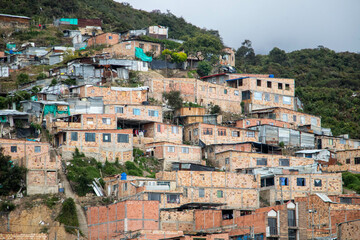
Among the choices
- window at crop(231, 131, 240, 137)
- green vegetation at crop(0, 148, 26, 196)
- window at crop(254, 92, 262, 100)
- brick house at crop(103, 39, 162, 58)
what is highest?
brick house at crop(103, 39, 162, 58)

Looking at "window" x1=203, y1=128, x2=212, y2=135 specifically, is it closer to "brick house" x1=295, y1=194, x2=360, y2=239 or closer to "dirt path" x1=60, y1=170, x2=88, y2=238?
"brick house" x1=295, y1=194, x2=360, y2=239

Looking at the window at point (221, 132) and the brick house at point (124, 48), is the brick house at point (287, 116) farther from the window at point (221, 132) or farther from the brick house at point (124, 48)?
the brick house at point (124, 48)

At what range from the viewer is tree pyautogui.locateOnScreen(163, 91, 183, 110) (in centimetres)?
5162

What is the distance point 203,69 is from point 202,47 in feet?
12.6

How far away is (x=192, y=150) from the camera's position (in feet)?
151

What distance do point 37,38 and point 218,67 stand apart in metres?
18.6

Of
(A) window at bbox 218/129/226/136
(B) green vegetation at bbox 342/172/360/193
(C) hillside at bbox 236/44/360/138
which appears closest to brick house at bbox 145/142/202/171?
(A) window at bbox 218/129/226/136

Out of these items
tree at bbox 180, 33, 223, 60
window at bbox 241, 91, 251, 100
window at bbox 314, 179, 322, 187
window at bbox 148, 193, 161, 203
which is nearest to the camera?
window at bbox 148, 193, 161, 203

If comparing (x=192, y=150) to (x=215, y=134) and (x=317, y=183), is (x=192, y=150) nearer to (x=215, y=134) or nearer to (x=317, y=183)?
(x=215, y=134)

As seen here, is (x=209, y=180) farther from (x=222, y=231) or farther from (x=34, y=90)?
(x=34, y=90)

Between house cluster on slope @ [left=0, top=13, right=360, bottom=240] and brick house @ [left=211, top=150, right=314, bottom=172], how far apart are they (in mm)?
76

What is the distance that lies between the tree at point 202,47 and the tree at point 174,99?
11813mm

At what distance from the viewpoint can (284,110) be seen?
5600cm

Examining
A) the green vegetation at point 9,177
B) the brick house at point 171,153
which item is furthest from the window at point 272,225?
the green vegetation at point 9,177
